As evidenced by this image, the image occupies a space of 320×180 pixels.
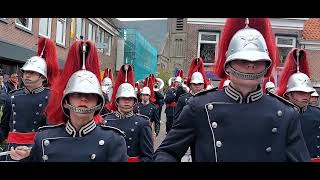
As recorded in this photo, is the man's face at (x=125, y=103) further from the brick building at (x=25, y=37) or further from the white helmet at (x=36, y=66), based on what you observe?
the brick building at (x=25, y=37)

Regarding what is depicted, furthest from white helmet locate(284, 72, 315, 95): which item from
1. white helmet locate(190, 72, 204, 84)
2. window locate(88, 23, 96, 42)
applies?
window locate(88, 23, 96, 42)

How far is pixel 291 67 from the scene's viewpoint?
16.1 ft

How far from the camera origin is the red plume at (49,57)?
504 centimetres

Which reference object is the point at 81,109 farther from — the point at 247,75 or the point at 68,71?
the point at 247,75

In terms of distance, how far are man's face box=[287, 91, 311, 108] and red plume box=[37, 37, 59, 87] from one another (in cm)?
239

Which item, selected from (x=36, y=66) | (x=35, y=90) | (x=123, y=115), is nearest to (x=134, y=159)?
(x=123, y=115)

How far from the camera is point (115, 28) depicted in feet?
107

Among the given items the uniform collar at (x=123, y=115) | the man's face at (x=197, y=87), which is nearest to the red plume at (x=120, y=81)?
the uniform collar at (x=123, y=115)

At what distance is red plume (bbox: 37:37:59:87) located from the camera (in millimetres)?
5043


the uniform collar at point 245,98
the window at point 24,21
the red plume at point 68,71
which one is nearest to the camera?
the window at point 24,21

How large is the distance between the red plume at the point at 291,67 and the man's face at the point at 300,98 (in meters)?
0.09
